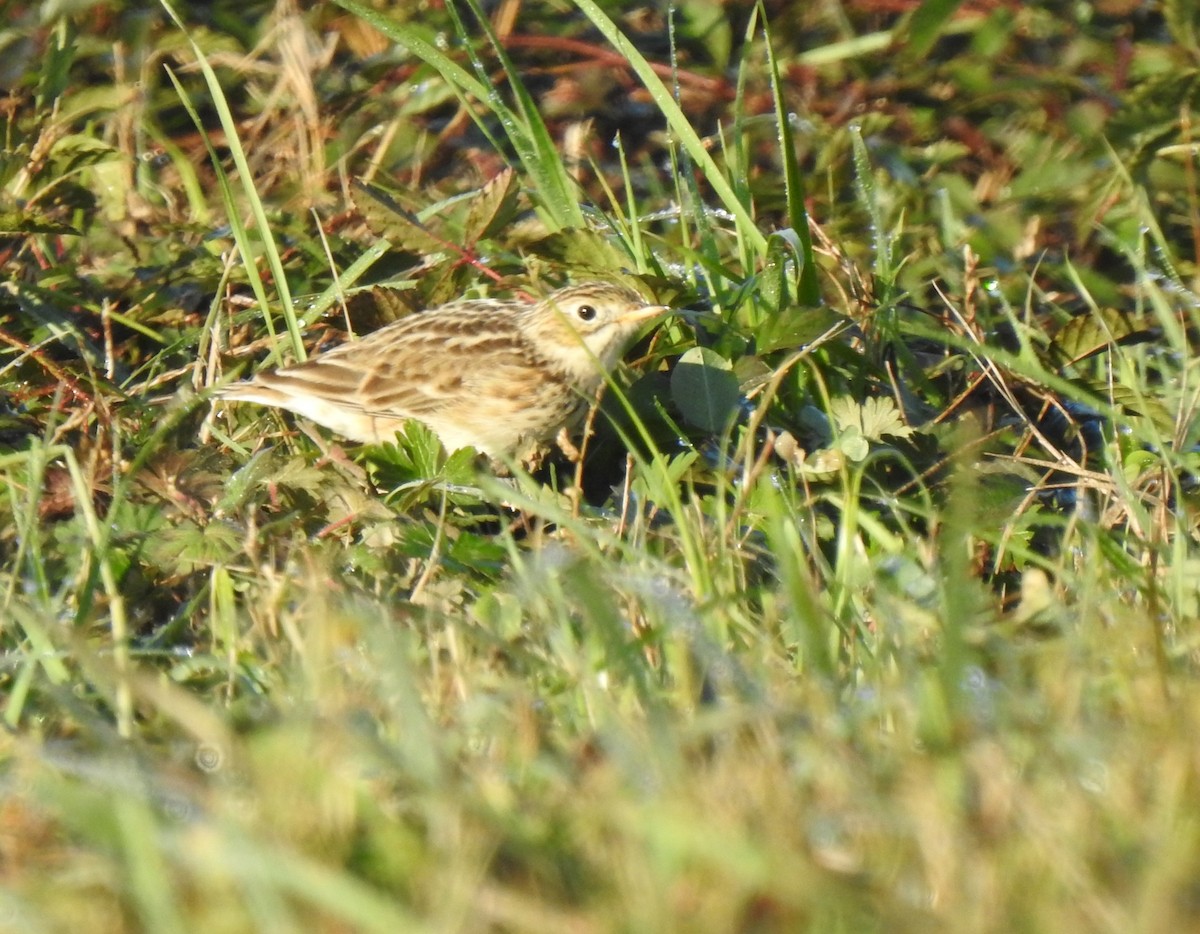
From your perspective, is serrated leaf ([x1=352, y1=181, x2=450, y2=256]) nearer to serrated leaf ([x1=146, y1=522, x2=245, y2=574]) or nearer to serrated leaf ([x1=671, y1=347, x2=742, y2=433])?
serrated leaf ([x1=671, y1=347, x2=742, y2=433])

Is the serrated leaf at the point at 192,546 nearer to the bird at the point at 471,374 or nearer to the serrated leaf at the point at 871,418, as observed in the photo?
the bird at the point at 471,374

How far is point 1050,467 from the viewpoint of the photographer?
476cm

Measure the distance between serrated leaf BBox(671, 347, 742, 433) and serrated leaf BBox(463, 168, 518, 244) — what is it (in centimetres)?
92

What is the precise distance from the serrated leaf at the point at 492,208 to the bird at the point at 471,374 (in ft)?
1.00

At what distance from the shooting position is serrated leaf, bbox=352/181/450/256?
215 inches

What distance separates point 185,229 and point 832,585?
9.90ft

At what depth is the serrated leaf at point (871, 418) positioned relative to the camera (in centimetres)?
476

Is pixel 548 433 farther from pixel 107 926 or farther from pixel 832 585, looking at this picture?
pixel 107 926

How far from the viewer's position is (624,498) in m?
4.48

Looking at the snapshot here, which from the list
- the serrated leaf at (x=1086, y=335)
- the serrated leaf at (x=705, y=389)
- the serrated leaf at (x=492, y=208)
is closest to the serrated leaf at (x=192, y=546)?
the serrated leaf at (x=705, y=389)

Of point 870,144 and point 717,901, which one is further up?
point 717,901

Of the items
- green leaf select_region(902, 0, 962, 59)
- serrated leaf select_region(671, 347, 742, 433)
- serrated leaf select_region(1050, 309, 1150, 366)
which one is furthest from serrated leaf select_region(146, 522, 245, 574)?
green leaf select_region(902, 0, 962, 59)

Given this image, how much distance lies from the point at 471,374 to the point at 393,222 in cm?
55

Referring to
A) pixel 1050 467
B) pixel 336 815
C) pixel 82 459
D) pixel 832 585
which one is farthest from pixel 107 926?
pixel 1050 467
